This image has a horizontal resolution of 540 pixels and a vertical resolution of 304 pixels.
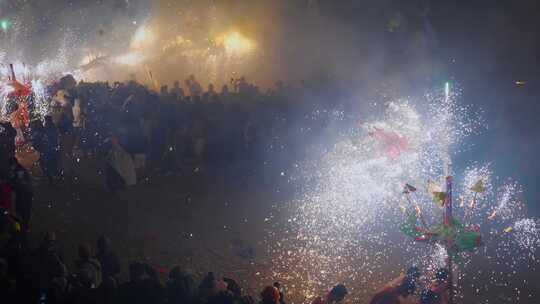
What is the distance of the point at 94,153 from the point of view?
10.4 m

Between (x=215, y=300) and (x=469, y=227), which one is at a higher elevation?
(x=469, y=227)

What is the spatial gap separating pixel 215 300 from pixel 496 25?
15.7 meters

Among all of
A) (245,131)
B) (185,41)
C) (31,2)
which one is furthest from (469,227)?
(31,2)

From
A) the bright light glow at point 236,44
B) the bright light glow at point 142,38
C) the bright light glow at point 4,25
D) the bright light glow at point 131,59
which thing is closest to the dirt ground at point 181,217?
the bright light glow at point 236,44

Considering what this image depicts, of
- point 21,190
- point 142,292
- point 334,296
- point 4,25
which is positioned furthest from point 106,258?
point 4,25

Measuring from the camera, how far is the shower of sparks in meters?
7.41

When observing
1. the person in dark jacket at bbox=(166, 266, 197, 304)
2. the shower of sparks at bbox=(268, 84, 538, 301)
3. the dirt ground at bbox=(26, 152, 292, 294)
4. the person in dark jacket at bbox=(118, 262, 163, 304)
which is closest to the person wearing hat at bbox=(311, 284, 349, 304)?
the shower of sparks at bbox=(268, 84, 538, 301)

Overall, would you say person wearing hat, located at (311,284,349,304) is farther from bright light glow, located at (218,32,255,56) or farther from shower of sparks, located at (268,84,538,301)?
bright light glow, located at (218,32,255,56)

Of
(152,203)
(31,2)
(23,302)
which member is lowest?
(23,302)

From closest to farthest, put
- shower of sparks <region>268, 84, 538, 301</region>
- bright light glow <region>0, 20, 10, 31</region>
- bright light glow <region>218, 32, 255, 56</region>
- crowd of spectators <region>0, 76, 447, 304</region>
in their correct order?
crowd of spectators <region>0, 76, 447, 304</region>, shower of sparks <region>268, 84, 538, 301</region>, bright light glow <region>218, 32, 255, 56</region>, bright light glow <region>0, 20, 10, 31</region>

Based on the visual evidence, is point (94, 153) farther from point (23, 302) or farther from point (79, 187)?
point (23, 302)

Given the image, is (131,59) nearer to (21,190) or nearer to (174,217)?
(174,217)

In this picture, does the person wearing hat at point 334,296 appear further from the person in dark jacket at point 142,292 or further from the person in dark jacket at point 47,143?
the person in dark jacket at point 47,143

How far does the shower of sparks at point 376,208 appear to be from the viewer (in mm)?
7414
